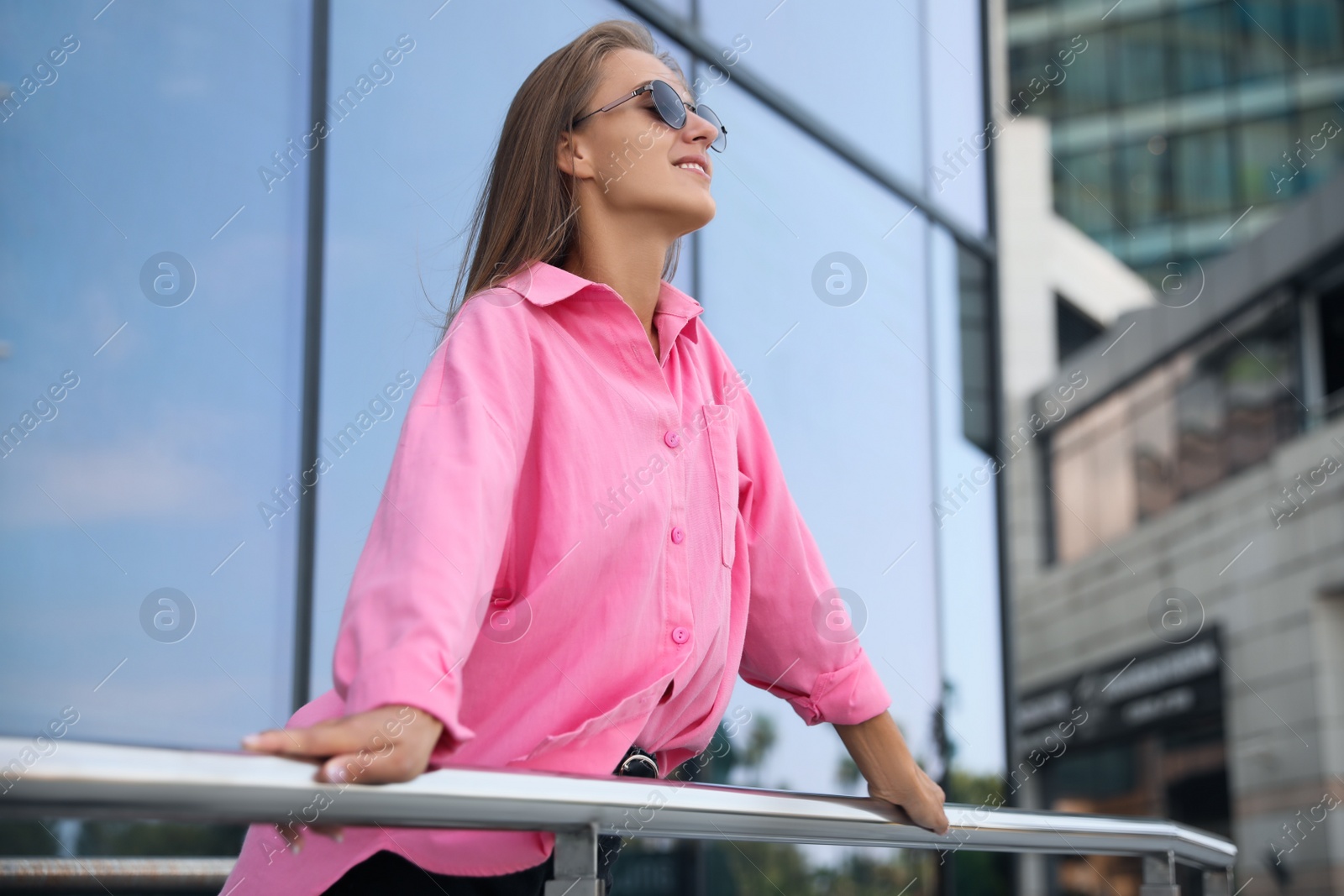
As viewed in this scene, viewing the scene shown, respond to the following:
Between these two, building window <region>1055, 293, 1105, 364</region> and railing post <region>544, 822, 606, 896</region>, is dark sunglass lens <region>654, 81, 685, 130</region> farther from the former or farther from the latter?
building window <region>1055, 293, 1105, 364</region>

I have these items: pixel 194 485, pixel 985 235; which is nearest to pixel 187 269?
pixel 194 485

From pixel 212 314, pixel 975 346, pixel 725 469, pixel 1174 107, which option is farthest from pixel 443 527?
pixel 1174 107

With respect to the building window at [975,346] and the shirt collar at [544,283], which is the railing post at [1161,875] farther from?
the building window at [975,346]

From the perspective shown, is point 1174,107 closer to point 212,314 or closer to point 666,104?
point 212,314

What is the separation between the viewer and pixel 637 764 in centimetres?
161

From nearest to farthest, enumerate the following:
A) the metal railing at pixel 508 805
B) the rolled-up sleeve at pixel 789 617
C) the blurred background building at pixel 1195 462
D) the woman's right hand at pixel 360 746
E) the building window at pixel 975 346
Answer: the metal railing at pixel 508 805, the woman's right hand at pixel 360 746, the rolled-up sleeve at pixel 789 617, the building window at pixel 975 346, the blurred background building at pixel 1195 462

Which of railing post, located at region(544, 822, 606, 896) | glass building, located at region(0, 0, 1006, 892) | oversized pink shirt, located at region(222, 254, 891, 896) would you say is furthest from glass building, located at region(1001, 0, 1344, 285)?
railing post, located at region(544, 822, 606, 896)

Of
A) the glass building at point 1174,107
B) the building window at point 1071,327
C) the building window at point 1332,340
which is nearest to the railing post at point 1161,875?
the building window at point 1332,340

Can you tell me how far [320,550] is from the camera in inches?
141

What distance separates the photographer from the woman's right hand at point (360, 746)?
110cm

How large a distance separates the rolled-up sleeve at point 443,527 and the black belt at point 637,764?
345 mm

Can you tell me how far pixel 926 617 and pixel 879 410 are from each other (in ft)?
3.55

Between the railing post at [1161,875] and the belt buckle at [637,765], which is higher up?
the railing post at [1161,875]

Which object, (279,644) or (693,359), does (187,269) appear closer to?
(279,644)
